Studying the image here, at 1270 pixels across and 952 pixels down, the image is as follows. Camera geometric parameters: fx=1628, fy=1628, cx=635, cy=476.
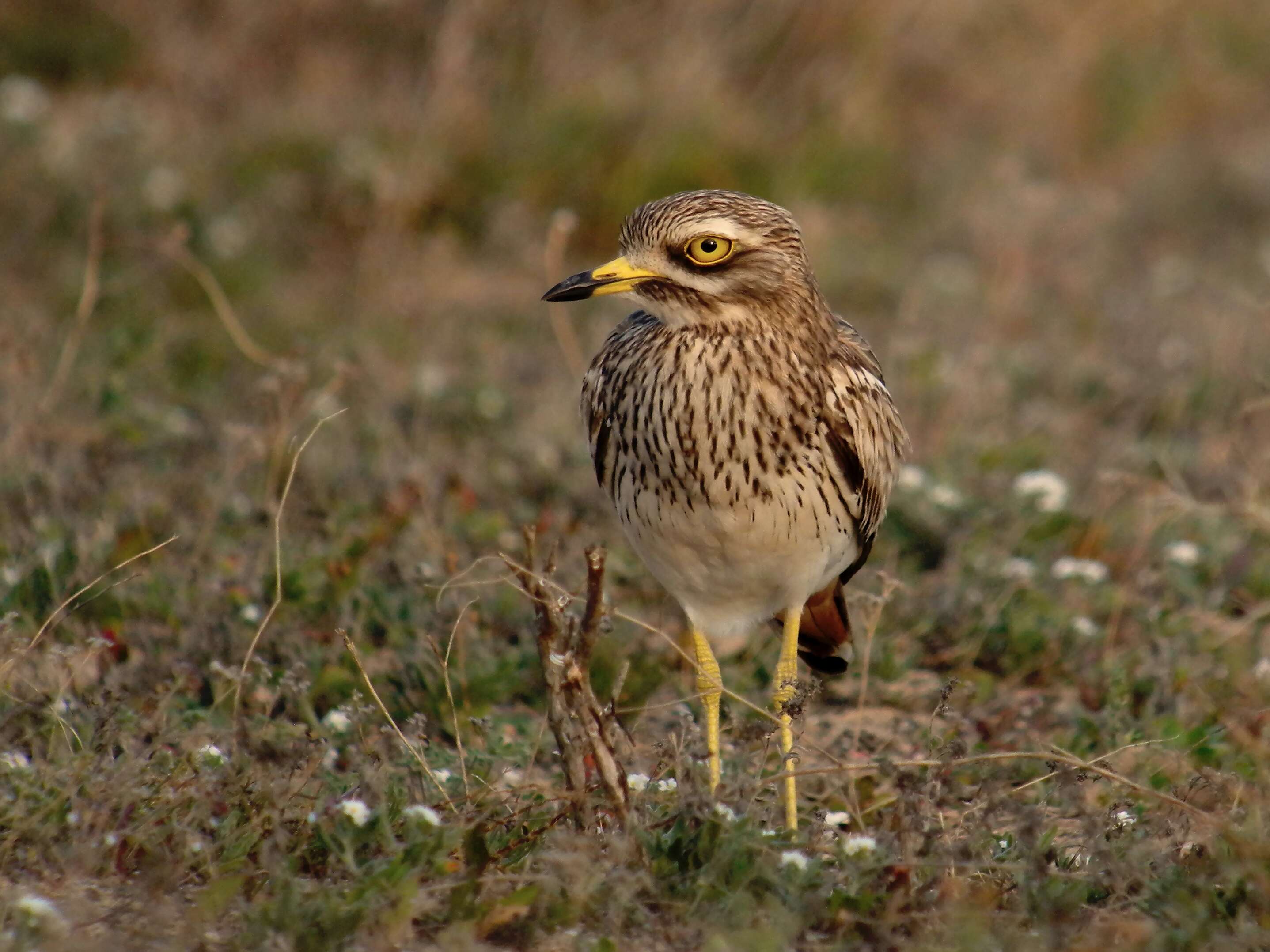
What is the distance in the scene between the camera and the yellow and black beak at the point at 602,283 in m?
3.64

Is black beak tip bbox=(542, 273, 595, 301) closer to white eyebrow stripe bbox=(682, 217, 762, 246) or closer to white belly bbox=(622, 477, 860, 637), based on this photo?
white eyebrow stripe bbox=(682, 217, 762, 246)

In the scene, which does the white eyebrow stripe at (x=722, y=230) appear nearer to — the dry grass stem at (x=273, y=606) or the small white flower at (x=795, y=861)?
the dry grass stem at (x=273, y=606)

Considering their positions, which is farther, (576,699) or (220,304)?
(220,304)

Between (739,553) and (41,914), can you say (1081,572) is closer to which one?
(739,553)

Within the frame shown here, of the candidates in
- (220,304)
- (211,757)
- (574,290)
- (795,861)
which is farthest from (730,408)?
(220,304)

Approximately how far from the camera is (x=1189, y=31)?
1149cm

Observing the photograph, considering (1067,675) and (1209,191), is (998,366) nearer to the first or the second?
(1067,675)

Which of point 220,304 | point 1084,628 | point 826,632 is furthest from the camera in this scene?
point 220,304

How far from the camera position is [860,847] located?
117 inches

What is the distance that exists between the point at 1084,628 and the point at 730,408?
5.33ft

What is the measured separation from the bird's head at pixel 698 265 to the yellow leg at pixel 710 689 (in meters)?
0.83

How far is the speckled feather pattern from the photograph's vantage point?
365cm

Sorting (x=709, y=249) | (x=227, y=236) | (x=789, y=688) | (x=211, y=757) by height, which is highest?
(x=709, y=249)

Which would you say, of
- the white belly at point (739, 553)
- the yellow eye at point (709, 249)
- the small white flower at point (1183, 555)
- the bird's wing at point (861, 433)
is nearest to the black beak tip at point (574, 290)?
the yellow eye at point (709, 249)
